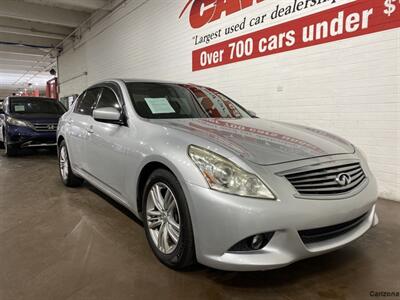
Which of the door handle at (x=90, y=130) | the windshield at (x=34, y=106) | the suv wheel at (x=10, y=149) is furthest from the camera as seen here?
the windshield at (x=34, y=106)

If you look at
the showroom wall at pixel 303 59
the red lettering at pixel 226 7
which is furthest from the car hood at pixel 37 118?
the red lettering at pixel 226 7

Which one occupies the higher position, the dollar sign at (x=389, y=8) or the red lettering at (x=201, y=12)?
A: the red lettering at (x=201, y=12)

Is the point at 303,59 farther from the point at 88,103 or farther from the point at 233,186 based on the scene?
the point at 233,186

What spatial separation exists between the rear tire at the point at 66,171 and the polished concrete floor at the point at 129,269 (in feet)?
3.02

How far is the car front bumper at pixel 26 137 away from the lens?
6488 mm

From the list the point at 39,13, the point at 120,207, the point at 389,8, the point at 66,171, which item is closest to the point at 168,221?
the point at 120,207

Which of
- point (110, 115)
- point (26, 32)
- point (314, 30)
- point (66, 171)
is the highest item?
point (26, 32)

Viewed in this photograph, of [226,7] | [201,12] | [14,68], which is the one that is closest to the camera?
[226,7]

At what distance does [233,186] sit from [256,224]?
212mm

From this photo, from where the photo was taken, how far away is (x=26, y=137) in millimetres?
6520

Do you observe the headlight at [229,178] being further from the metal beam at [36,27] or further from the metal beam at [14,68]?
the metal beam at [14,68]

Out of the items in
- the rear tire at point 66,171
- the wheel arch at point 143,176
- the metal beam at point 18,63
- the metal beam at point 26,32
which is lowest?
the rear tire at point 66,171

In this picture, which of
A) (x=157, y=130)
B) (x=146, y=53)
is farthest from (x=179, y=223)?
(x=146, y=53)

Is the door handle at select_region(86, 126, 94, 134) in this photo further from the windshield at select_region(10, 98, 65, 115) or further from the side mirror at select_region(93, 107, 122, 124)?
the windshield at select_region(10, 98, 65, 115)
